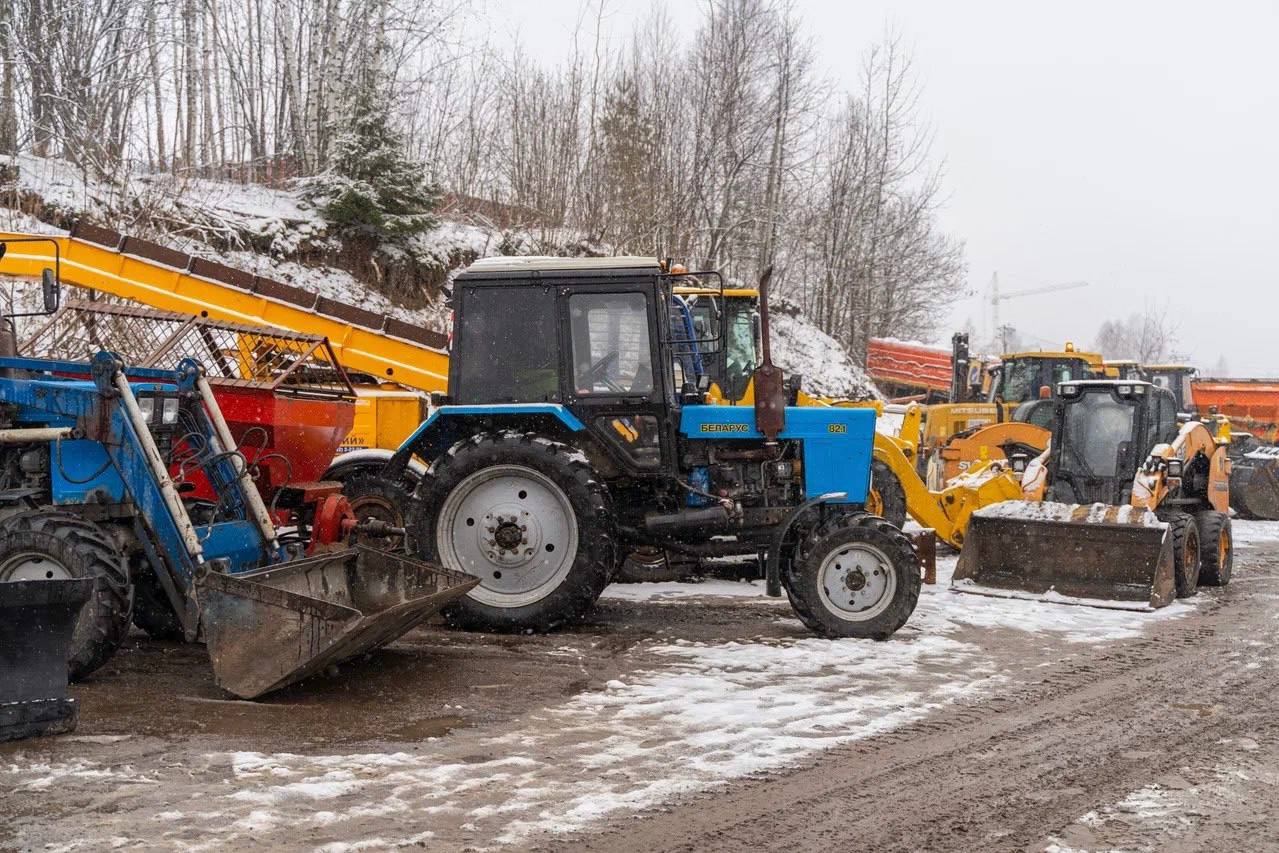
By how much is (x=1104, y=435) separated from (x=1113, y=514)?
7.02ft

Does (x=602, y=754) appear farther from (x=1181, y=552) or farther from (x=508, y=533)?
(x=1181, y=552)

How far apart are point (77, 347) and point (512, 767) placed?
6.86 meters

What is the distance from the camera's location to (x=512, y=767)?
462cm

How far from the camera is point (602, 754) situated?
15.8 ft

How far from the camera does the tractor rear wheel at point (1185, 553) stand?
31.8ft

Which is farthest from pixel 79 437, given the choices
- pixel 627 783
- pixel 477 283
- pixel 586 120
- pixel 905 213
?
pixel 905 213

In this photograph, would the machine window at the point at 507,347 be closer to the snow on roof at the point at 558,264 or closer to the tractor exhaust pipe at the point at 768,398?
the snow on roof at the point at 558,264

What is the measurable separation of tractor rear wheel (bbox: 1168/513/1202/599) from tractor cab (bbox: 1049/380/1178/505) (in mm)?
1078

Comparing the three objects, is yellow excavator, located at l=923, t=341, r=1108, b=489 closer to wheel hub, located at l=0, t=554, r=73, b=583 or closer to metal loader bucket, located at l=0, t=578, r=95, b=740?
wheel hub, located at l=0, t=554, r=73, b=583

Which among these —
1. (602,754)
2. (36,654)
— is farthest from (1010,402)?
(36,654)

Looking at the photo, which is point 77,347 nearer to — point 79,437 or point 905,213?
point 79,437

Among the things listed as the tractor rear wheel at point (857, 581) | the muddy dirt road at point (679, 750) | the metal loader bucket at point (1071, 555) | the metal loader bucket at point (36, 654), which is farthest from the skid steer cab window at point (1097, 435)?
the metal loader bucket at point (36, 654)

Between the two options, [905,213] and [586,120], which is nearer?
[586,120]

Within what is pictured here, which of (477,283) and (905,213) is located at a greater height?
(905,213)
